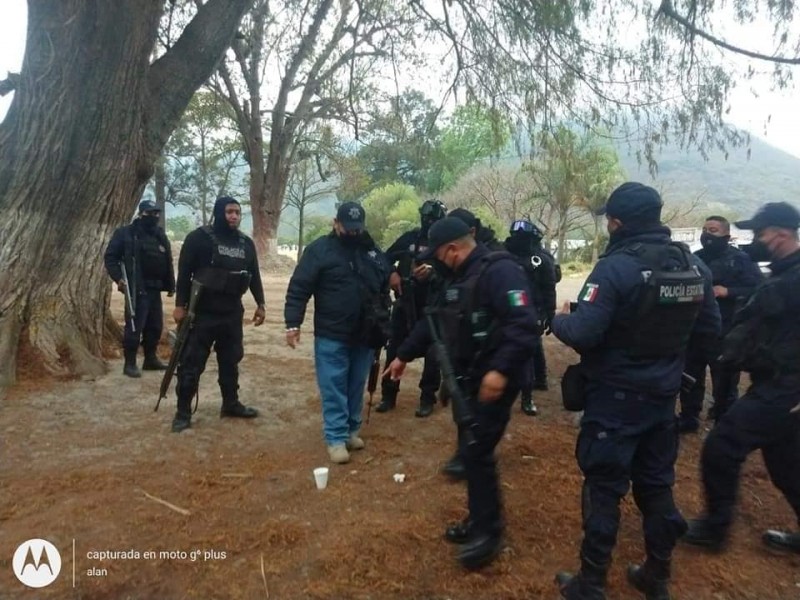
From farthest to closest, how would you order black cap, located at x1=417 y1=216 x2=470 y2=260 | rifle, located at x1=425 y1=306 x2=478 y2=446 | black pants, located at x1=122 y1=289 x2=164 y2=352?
black pants, located at x1=122 y1=289 x2=164 y2=352 → black cap, located at x1=417 y1=216 x2=470 y2=260 → rifle, located at x1=425 y1=306 x2=478 y2=446

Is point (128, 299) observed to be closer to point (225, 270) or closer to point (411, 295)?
point (225, 270)

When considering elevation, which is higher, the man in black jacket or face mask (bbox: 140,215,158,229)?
face mask (bbox: 140,215,158,229)

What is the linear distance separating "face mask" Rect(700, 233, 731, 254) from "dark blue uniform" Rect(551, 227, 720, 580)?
10.2 feet

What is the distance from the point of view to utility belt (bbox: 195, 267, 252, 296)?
4883mm

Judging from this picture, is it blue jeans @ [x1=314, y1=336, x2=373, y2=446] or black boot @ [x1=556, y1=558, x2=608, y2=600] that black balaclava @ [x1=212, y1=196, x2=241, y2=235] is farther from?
black boot @ [x1=556, y1=558, x2=608, y2=600]

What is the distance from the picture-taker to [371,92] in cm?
1269

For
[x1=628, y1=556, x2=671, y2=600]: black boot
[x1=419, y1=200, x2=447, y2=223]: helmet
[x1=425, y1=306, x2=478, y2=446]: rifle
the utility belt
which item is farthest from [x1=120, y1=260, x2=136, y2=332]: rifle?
[x1=628, y1=556, x2=671, y2=600]: black boot

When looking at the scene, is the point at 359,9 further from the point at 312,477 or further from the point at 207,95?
the point at 207,95

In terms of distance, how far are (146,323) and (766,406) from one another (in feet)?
19.6

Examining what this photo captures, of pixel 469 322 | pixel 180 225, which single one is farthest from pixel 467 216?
pixel 180 225

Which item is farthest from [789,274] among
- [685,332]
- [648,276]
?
[648,276]

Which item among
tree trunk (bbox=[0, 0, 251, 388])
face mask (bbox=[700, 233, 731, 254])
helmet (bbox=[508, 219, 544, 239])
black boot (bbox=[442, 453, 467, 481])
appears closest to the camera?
black boot (bbox=[442, 453, 467, 481])

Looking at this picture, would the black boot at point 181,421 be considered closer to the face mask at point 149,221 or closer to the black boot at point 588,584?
Answer: the face mask at point 149,221

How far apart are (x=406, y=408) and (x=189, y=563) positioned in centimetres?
311
